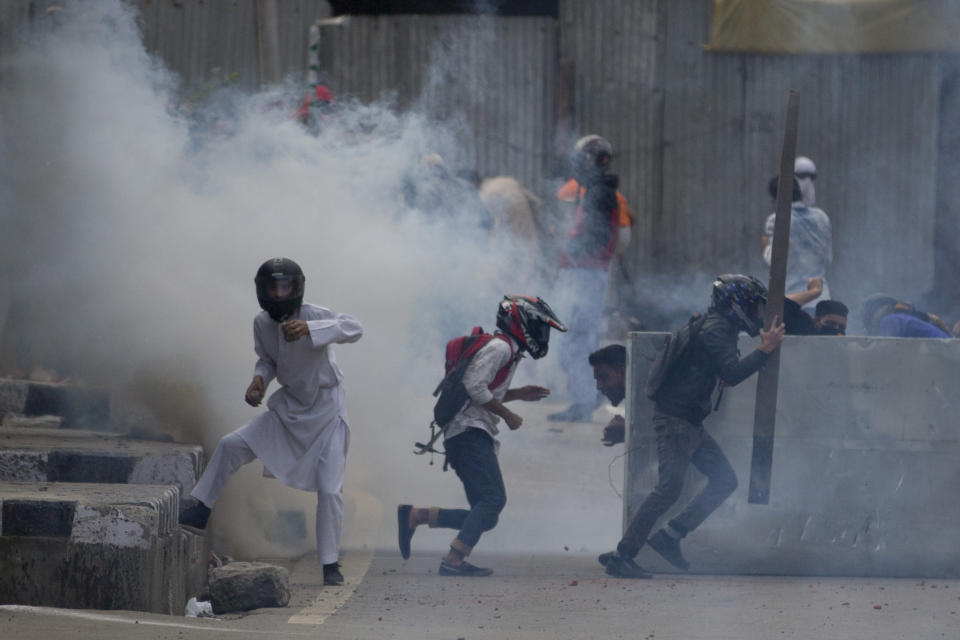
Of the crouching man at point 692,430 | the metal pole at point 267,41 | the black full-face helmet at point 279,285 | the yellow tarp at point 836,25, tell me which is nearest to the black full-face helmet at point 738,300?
the crouching man at point 692,430

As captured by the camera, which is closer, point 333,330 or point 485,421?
point 333,330

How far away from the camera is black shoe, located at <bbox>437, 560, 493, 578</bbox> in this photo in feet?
22.7

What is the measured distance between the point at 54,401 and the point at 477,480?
3.31 m

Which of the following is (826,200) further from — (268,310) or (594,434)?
(268,310)

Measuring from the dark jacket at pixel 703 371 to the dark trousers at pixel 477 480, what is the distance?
2.89 ft

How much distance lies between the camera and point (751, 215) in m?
13.4

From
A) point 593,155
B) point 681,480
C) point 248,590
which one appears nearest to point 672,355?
point 681,480

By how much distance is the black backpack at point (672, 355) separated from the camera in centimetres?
678

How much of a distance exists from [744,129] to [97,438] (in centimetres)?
769

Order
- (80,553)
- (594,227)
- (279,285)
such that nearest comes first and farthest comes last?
(80,553)
(279,285)
(594,227)

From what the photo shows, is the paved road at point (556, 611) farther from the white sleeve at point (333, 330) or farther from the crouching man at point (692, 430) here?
the white sleeve at point (333, 330)

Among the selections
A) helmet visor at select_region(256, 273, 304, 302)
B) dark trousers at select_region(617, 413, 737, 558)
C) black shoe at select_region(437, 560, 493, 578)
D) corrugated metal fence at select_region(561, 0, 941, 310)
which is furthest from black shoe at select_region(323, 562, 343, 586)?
corrugated metal fence at select_region(561, 0, 941, 310)

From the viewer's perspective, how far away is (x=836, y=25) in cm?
1301

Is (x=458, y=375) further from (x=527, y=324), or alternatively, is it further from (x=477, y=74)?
(x=477, y=74)
